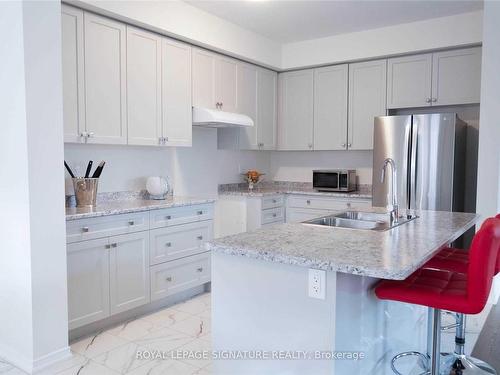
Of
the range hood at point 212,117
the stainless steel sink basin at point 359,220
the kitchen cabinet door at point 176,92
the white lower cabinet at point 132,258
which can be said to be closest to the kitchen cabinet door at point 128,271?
the white lower cabinet at point 132,258

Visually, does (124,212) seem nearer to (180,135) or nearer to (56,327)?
(56,327)

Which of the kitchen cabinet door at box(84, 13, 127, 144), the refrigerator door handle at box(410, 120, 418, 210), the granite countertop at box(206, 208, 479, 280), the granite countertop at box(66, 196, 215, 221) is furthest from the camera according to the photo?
the refrigerator door handle at box(410, 120, 418, 210)

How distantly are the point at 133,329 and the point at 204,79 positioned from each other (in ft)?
7.90

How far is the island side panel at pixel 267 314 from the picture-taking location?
1.61 m

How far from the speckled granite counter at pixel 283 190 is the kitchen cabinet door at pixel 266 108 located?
55 cm

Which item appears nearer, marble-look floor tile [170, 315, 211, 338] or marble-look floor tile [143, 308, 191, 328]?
marble-look floor tile [170, 315, 211, 338]

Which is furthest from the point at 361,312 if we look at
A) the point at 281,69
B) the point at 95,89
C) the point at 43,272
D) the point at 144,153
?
the point at 281,69

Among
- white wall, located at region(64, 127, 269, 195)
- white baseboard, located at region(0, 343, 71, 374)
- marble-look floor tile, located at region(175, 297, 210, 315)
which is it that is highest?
white wall, located at region(64, 127, 269, 195)

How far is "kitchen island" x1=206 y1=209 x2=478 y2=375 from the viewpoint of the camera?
158 centimetres

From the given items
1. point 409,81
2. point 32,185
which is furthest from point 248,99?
point 32,185

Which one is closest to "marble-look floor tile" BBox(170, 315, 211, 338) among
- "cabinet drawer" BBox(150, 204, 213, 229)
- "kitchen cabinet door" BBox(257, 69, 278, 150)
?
"cabinet drawer" BBox(150, 204, 213, 229)

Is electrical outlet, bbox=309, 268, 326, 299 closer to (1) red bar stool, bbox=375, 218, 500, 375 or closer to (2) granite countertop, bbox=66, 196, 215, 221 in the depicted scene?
(1) red bar stool, bbox=375, 218, 500, 375

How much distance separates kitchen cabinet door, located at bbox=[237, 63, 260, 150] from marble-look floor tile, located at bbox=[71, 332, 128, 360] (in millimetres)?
2588

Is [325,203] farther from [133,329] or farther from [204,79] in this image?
[133,329]
